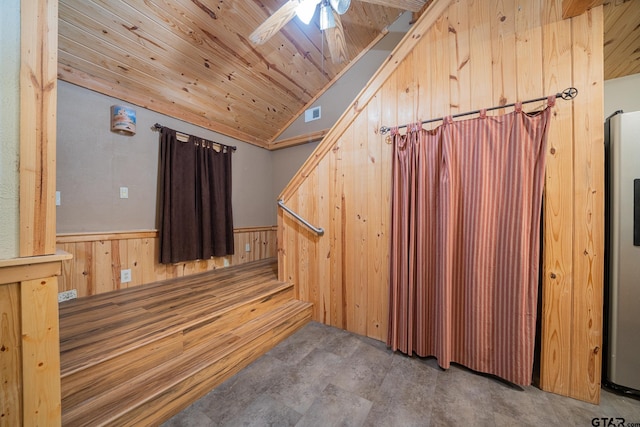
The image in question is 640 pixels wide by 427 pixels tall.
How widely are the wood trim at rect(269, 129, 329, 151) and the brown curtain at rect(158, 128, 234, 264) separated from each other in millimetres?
927

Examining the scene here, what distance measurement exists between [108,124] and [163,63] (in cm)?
84

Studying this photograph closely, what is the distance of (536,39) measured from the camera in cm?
140

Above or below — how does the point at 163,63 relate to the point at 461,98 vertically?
above

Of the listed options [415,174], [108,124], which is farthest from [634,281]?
[108,124]

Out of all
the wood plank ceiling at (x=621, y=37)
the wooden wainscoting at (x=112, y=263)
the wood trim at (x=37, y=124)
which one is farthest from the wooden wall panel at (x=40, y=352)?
the wood plank ceiling at (x=621, y=37)

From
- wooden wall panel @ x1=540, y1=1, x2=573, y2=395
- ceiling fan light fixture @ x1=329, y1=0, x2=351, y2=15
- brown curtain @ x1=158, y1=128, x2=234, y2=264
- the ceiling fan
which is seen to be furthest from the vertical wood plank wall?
brown curtain @ x1=158, y1=128, x2=234, y2=264

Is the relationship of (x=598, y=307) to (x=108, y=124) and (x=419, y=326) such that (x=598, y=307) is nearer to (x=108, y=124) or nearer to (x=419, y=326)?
(x=419, y=326)

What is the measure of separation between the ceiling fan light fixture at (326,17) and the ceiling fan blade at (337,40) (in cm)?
3

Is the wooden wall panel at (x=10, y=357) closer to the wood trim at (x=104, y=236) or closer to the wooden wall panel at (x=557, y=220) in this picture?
the wood trim at (x=104, y=236)

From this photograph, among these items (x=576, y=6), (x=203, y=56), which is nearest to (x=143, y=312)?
(x=203, y=56)

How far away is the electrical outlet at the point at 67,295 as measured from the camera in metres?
2.00

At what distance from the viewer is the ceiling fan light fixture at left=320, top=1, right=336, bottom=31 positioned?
5.33ft

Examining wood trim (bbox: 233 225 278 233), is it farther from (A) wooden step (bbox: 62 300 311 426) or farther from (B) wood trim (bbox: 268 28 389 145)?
(A) wooden step (bbox: 62 300 311 426)

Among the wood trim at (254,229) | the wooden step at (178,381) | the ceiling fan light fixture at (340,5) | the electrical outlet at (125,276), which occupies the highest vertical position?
the ceiling fan light fixture at (340,5)
